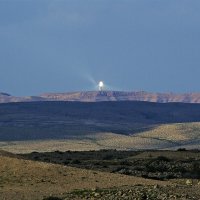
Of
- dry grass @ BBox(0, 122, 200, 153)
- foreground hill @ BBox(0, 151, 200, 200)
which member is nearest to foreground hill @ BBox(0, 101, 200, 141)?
dry grass @ BBox(0, 122, 200, 153)

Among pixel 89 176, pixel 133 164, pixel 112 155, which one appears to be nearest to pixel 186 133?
pixel 112 155

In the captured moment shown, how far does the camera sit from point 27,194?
73.9 ft

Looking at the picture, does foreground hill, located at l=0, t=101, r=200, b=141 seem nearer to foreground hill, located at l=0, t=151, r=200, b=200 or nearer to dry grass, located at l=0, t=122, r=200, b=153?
dry grass, located at l=0, t=122, r=200, b=153

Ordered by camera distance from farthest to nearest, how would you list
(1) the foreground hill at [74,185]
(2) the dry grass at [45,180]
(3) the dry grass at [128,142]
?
(3) the dry grass at [128,142] < (2) the dry grass at [45,180] < (1) the foreground hill at [74,185]

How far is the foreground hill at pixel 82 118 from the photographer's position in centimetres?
9262

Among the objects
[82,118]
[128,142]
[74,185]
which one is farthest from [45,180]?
[82,118]

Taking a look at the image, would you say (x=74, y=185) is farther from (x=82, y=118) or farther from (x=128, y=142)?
(x=82, y=118)

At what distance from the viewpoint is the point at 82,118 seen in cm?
12812

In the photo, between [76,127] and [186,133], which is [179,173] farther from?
[76,127]

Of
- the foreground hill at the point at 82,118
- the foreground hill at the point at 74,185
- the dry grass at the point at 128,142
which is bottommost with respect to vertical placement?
the foreground hill at the point at 74,185

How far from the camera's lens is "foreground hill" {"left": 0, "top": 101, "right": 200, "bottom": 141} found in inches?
3647

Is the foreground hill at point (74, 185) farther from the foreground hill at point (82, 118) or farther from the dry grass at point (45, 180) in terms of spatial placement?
the foreground hill at point (82, 118)

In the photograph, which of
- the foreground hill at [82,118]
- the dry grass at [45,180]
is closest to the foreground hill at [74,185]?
the dry grass at [45,180]

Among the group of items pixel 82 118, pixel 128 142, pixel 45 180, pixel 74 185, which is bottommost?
pixel 74 185
